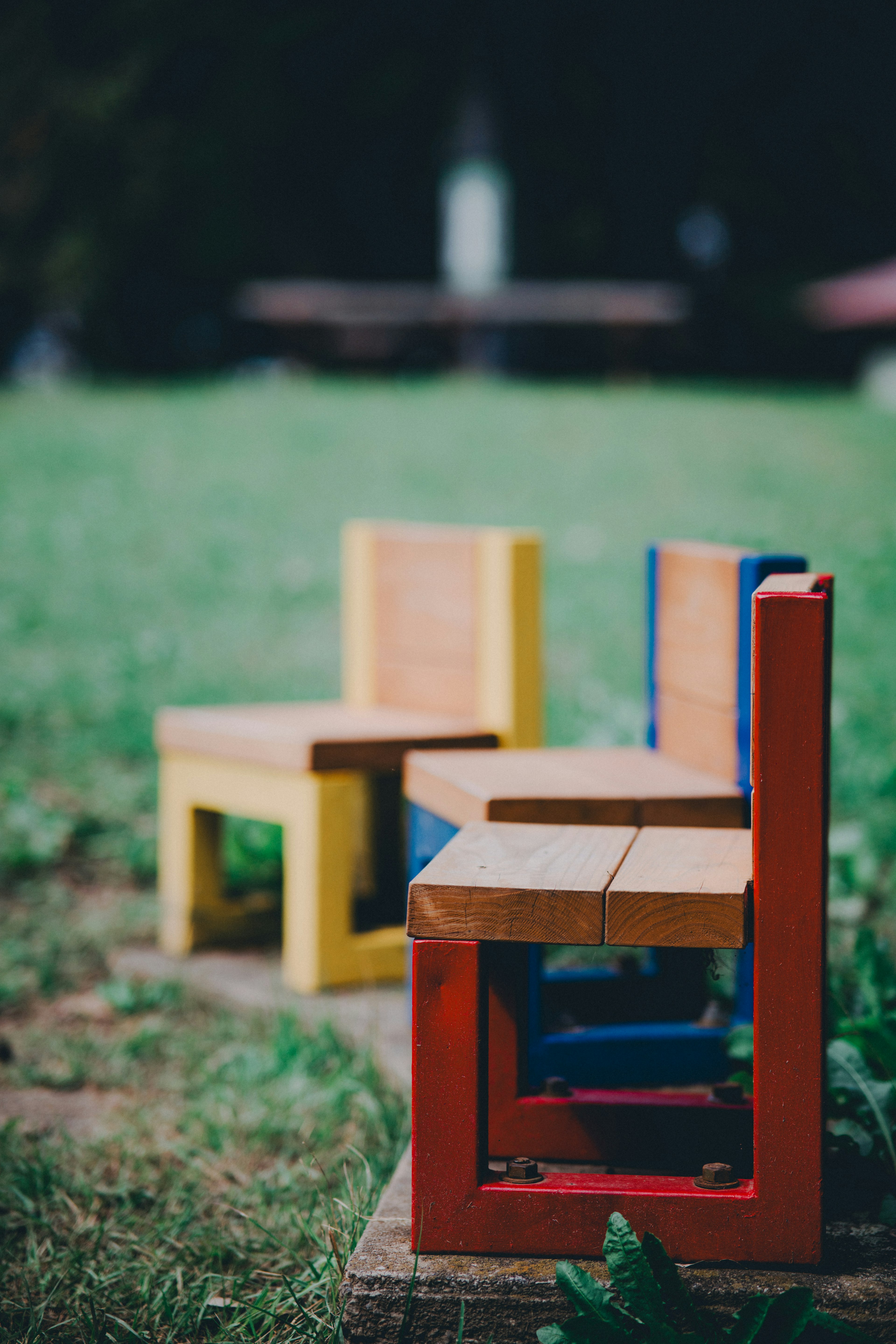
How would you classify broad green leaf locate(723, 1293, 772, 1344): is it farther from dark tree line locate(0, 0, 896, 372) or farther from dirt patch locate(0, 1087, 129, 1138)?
dark tree line locate(0, 0, 896, 372)

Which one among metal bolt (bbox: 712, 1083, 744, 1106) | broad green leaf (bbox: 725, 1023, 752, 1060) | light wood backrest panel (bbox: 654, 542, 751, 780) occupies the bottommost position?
metal bolt (bbox: 712, 1083, 744, 1106)

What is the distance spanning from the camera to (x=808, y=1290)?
1.42 meters

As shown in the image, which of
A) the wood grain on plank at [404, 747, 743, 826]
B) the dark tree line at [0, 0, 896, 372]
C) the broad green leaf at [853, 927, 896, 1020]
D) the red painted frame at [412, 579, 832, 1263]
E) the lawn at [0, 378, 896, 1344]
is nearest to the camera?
the red painted frame at [412, 579, 832, 1263]

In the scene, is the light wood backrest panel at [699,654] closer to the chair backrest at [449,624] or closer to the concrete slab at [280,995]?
the chair backrest at [449,624]

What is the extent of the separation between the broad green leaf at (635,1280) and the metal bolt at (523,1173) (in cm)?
13

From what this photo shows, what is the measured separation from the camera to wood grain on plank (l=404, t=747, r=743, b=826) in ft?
6.84

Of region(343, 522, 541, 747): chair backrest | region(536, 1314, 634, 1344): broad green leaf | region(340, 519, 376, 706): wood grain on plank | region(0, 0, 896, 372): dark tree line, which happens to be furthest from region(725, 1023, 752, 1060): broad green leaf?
region(0, 0, 896, 372): dark tree line

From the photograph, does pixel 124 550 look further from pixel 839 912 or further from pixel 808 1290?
pixel 808 1290

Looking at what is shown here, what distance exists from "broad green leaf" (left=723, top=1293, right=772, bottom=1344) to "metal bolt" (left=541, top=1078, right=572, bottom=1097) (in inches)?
19.8

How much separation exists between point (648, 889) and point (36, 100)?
55.5 ft

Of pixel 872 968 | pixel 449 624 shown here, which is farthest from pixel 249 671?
pixel 872 968

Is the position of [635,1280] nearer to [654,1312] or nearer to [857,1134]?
[654,1312]

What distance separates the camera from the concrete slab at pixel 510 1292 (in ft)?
4.92

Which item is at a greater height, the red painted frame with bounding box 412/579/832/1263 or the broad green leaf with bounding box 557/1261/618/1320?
the red painted frame with bounding box 412/579/832/1263
